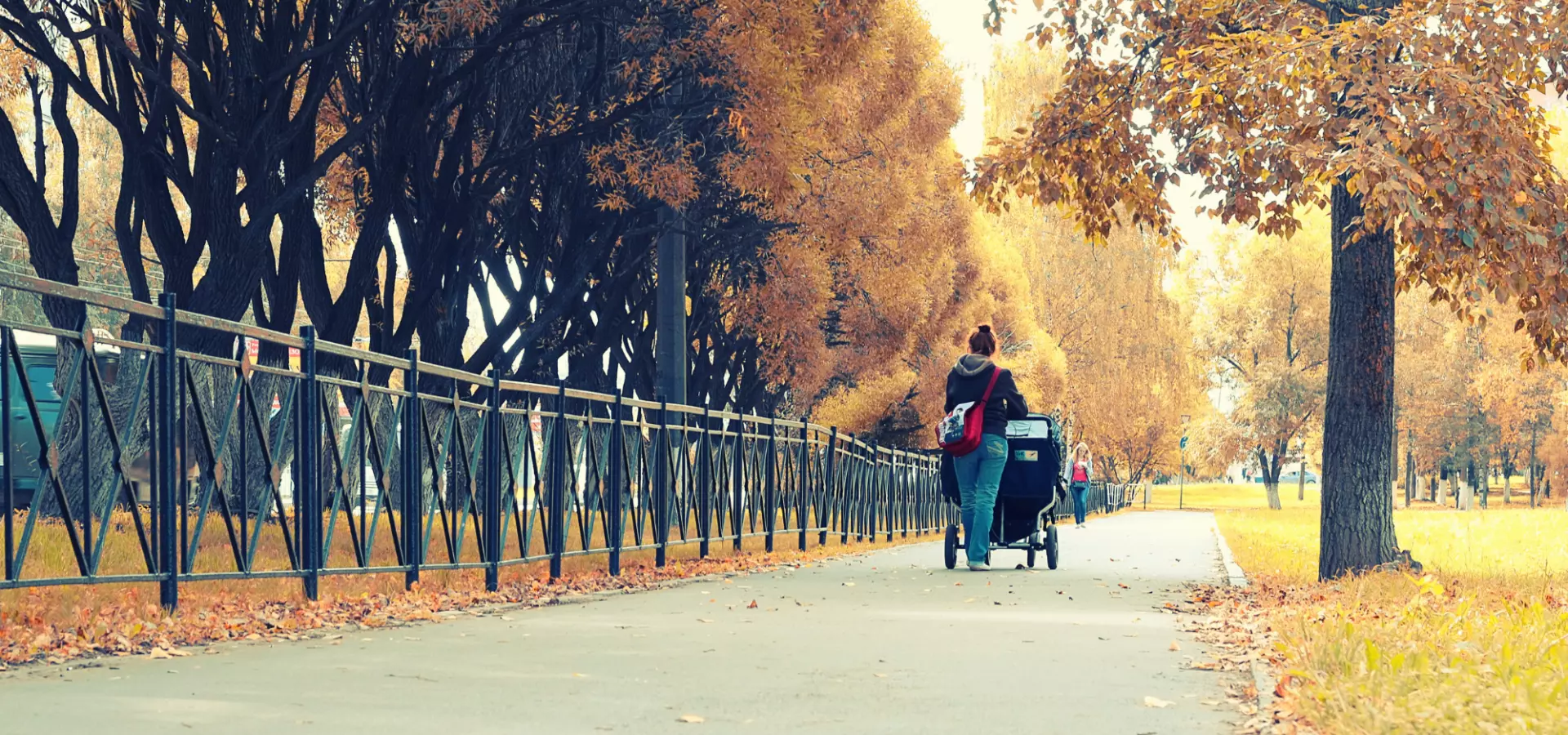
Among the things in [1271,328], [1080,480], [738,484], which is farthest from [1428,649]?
[1271,328]

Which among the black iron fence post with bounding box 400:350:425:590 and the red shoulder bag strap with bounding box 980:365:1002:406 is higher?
the red shoulder bag strap with bounding box 980:365:1002:406

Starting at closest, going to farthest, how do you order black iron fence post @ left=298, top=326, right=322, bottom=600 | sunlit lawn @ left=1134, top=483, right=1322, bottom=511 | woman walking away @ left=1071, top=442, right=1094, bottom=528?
1. black iron fence post @ left=298, top=326, right=322, bottom=600
2. woman walking away @ left=1071, top=442, right=1094, bottom=528
3. sunlit lawn @ left=1134, top=483, right=1322, bottom=511

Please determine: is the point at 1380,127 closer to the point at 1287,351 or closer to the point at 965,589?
the point at 965,589

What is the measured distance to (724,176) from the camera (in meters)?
20.2

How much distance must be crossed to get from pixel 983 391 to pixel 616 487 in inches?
113

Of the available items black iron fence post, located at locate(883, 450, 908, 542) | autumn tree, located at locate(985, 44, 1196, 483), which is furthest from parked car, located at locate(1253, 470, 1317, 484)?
black iron fence post, located at locate(883, 450, 908, 542)

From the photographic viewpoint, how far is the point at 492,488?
38.1 ft

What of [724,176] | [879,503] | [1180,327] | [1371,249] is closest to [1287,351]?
[1180,327]

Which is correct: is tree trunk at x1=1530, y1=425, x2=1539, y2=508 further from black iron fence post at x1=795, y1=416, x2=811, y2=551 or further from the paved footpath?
the paved footpath

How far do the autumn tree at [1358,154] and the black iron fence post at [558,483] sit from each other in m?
4.19

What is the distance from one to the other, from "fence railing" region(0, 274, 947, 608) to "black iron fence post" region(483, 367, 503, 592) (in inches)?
0.6

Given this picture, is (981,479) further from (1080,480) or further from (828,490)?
(1080,480)

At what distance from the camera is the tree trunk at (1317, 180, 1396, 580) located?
1259 centimetres

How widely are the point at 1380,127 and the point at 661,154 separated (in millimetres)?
8989
